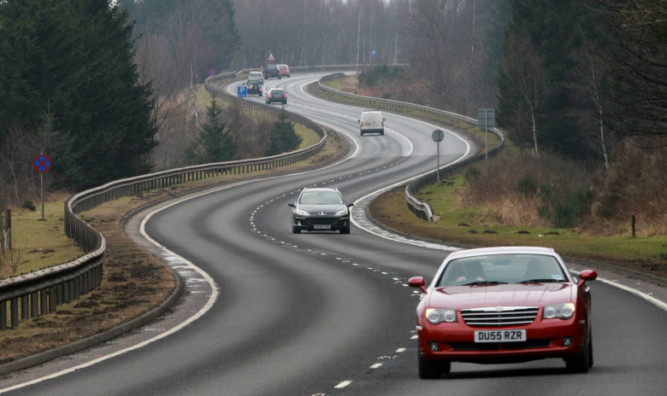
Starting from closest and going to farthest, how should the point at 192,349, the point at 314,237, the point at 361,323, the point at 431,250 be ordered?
the point at 192,349, the point at 361,323, the point at 431,250, the point at 314,237

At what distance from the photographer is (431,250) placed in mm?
36219

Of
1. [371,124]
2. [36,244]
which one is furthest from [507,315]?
[371,124]

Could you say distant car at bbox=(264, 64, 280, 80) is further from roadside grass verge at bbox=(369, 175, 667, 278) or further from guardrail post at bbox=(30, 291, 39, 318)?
guardrail post at bbox=(30, 291, 39, 318)

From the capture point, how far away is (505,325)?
13258 mm

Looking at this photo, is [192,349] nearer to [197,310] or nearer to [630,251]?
[197,310]

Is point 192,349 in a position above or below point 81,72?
below

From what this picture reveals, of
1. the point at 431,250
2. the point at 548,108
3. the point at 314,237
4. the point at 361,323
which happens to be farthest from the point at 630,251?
the point at 548,108

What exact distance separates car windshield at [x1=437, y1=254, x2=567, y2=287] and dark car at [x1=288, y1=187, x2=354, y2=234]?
1108 inches

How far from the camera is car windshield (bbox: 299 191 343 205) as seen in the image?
1719 inches

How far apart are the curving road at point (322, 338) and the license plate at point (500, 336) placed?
18.3 inches

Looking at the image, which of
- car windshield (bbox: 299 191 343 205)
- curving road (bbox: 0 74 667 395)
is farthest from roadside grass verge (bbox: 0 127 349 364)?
car windshield (bbox: 299 191 343 205)

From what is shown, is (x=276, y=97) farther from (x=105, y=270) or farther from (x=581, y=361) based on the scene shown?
(x=581, y=361)

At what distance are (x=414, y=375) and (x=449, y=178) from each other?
5439cm

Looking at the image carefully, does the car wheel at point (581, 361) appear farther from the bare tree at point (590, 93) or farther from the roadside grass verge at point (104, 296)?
the bare tree at point (590, 93)
